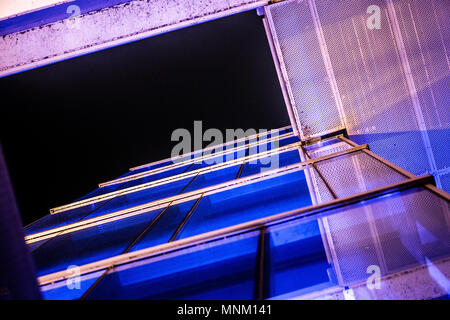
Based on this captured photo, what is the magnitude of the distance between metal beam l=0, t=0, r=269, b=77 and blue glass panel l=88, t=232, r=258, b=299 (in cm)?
466

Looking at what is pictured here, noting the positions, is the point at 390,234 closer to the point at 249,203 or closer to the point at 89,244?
the point at 249,203

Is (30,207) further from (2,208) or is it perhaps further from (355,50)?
(2,208)

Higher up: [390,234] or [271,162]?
[271,162]

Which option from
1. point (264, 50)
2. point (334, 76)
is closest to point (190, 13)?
point (334, 76)

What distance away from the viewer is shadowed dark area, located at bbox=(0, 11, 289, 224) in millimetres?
14641

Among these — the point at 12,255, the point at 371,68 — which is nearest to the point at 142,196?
the point at 371,68

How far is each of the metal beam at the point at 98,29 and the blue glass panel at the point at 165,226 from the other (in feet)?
11.4

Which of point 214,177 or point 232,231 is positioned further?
point 214,177

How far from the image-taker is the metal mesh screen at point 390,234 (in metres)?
2.56

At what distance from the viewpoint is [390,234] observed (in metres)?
2.91

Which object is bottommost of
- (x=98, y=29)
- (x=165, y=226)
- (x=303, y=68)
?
(x=165, y=226)

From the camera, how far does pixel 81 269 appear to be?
4.01 metres

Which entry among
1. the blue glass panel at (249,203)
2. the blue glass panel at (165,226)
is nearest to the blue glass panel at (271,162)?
the blue glass panel at (249,203)

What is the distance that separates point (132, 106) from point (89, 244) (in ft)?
36.8
